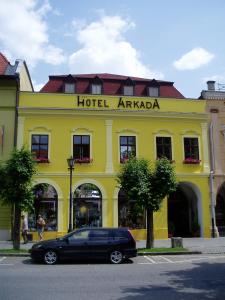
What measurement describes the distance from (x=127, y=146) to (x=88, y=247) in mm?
12712

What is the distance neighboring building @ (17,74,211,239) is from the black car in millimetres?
9591

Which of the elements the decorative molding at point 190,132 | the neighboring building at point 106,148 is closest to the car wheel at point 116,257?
the neighboring building at point 106,148

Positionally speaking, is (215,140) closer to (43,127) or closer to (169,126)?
(169,126)

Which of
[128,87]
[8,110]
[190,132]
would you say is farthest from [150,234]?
[128,87]

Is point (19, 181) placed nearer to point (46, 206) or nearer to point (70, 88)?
point (46, 206)

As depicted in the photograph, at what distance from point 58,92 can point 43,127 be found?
3.15 meters

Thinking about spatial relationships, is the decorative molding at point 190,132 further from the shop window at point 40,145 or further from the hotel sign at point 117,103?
the shop window at point 40,145

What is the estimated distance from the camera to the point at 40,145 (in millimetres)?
27594

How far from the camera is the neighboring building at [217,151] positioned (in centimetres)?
2958

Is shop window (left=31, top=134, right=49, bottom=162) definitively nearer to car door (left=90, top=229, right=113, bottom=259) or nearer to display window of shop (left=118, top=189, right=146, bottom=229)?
display window of shop (left=118, top=189, right=146, bottom=229)

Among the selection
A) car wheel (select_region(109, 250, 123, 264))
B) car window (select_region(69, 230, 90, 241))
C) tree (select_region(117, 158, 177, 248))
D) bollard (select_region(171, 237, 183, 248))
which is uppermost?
tree (select_region(117, 158, 177, 248))

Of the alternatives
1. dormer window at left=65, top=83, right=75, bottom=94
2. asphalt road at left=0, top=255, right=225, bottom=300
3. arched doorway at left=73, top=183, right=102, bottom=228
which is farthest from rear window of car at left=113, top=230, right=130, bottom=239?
dormer window at left=65, top=83, right=75, bottom=94

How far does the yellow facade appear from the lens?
27312mm

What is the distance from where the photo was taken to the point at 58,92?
29.3 metres
